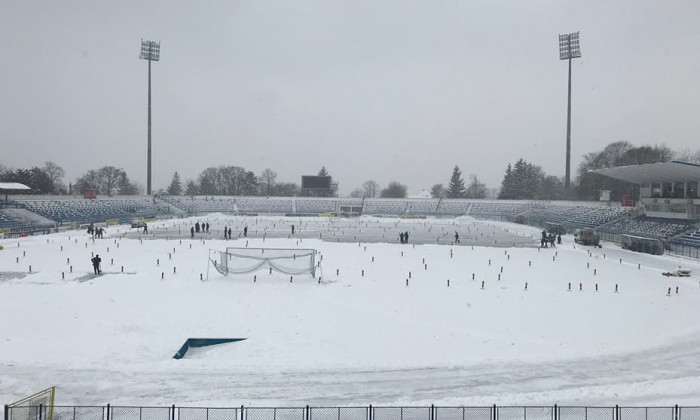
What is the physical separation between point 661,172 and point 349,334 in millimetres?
47858

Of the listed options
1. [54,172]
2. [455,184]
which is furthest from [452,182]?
[54,172]

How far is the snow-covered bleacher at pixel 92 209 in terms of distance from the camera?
217ft

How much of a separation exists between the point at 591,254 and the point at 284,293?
29719 mm

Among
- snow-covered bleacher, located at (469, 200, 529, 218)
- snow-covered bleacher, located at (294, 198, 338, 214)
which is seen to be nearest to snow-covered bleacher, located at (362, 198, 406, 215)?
snow-covered bleacher, located at (294, 198, 338, 214)

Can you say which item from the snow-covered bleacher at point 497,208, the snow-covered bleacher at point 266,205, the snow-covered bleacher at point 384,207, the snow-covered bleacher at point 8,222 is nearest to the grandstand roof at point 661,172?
the snow-covered bleacher at point 497,208

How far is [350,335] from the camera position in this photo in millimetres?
17547

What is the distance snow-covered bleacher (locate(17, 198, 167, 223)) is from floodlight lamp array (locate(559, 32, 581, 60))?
256 feet

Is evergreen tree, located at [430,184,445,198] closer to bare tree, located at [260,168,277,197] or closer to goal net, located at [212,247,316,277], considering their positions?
bare tree, located at [260,168,277,197]

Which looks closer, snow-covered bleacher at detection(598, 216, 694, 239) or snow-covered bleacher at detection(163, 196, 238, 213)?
snow-covered bleacher at detection(598, 216, 694, 239)

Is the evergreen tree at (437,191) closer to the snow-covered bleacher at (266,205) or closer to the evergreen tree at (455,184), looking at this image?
the evergreen tree at (455,184)

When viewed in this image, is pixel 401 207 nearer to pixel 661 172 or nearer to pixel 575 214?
pixel 575 214

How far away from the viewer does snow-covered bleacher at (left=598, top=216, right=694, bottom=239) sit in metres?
47.3

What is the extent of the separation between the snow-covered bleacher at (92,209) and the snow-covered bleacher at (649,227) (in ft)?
214

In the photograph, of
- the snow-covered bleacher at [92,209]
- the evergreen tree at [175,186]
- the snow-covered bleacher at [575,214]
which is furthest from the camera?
the evergreen tree at [175,186]
